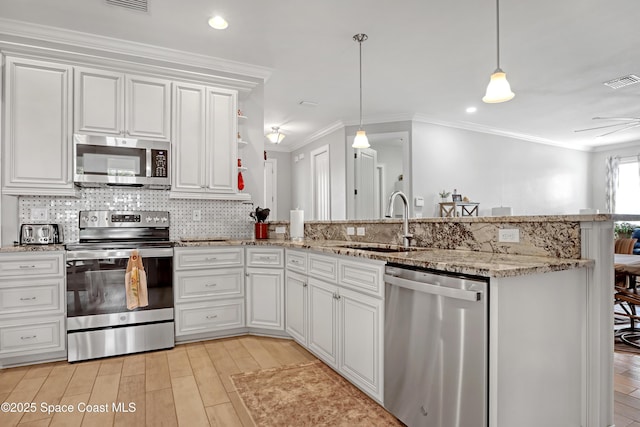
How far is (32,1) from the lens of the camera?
104 inches

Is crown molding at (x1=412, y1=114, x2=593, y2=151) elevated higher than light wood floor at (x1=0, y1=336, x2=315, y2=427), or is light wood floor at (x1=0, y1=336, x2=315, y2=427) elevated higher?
crown molding at (x1=412, y1=114, x2=593, y2=151)

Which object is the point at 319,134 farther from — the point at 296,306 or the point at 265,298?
the point at 296,306

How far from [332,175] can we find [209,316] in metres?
3.74

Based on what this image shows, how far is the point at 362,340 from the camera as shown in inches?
82.1

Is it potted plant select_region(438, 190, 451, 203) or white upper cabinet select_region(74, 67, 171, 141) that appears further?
potted plant select_region(438, 190, 451, 203)

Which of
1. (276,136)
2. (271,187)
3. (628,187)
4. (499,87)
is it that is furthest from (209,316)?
(628,187)

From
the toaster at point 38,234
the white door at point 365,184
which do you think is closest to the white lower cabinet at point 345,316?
the toaster at point 38,234

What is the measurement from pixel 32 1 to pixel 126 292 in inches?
90.2

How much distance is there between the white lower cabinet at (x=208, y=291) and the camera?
3043 millimetres

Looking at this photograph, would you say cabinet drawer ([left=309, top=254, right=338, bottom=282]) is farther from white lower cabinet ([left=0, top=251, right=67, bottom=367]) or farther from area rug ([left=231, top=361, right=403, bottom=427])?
white lower cabinet ([left=0, top=251, right=67, bottom=367])

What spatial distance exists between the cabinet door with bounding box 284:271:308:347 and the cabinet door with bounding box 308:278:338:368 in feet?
0.35

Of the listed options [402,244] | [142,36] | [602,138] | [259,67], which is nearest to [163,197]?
[142,36]

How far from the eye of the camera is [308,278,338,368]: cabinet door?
238 cm

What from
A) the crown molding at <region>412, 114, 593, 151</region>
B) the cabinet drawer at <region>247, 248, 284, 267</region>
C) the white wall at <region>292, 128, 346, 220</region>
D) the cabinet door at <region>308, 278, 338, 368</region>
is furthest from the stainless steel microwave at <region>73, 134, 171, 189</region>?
the crown molding at <region>412, 114, 593, 151</region>
